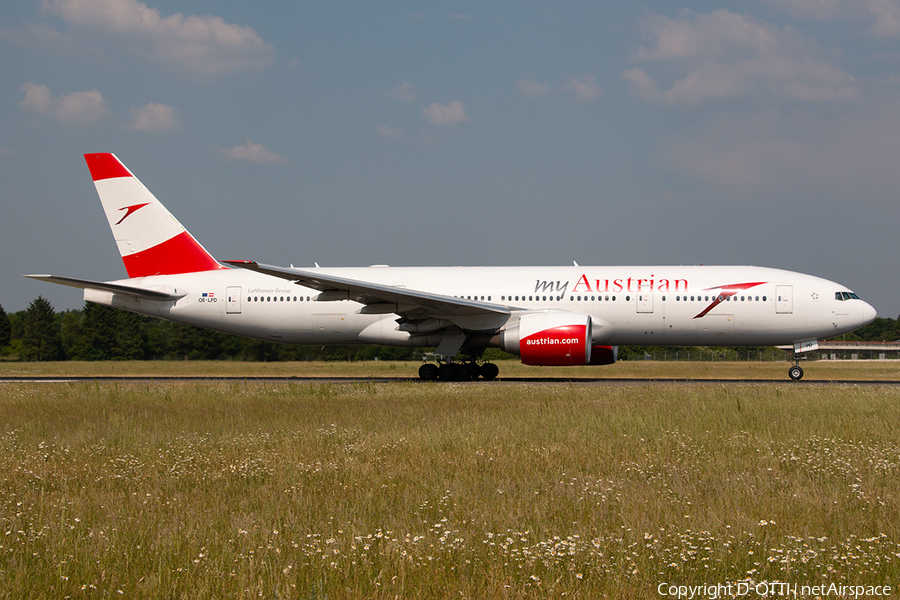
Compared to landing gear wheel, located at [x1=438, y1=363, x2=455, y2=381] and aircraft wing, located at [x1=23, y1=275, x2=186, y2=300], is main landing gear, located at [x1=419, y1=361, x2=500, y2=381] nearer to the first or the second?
landing gear wheel, located at [x1=438, y1=363, x2=455, y2=381]

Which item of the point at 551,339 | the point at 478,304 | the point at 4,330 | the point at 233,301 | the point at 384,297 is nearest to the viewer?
the point at 551,339

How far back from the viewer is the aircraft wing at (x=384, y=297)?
1848 centimetres

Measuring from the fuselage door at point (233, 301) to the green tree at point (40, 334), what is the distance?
3500 centimetres

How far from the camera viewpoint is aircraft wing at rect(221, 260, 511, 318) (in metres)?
18.5

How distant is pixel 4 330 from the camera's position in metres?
63.2

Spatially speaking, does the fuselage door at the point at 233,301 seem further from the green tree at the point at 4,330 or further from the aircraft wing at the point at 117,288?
the green tree at the point at 4,330

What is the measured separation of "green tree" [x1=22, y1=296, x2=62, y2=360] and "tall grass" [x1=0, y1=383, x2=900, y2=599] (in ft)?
149

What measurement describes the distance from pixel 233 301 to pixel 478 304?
320 inches

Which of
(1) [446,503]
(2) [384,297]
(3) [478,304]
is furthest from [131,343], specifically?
(1) [446,503]

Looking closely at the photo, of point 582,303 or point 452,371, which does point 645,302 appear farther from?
point 452,371

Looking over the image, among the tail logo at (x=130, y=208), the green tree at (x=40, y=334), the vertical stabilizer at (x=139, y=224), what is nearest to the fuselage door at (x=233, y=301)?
the vertical stabilizer at (x=139, y=224)

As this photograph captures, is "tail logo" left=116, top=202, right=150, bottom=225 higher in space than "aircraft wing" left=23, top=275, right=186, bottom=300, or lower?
higher

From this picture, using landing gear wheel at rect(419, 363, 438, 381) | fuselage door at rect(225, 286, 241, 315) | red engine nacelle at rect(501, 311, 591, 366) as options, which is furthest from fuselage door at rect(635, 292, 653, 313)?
fuselage door at rect(225, 286, 241, 315)

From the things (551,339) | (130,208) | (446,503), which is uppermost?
(130,208)
